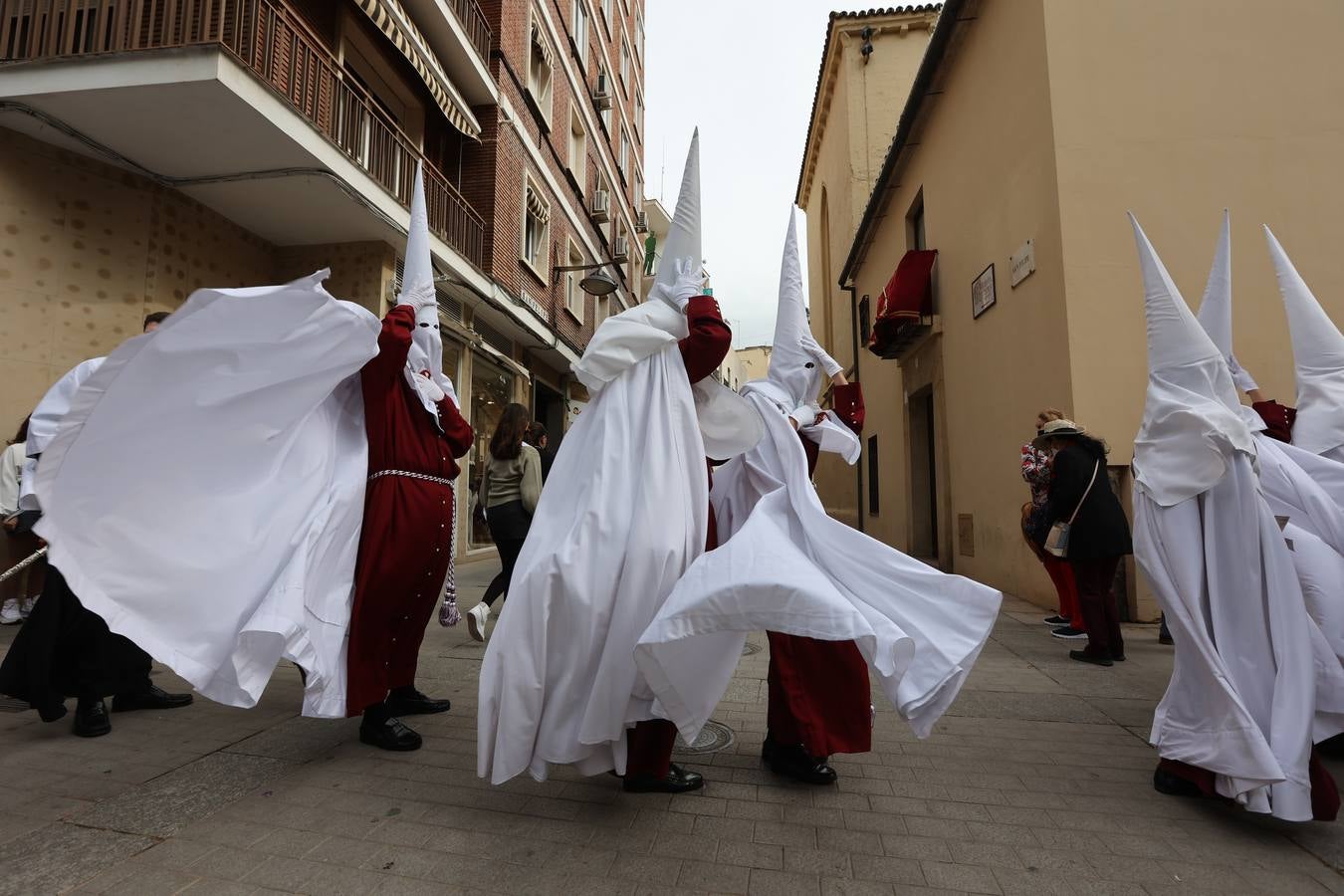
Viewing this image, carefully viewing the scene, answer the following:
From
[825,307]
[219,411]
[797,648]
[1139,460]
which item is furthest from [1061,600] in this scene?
[825,307]

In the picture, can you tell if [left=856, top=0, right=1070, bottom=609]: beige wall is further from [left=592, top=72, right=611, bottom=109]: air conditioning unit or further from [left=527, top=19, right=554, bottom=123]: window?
[left=592, top=72, right=611, bottom=109]: air conditioning unit

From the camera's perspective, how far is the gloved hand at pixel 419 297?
3250 millimetres

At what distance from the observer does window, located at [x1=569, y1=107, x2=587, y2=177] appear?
1817cm

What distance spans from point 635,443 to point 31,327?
6.61 meters

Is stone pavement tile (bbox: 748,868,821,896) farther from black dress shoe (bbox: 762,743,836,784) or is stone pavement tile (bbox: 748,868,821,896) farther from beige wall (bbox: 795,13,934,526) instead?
beige wall (bbox: 795,13,934,526)

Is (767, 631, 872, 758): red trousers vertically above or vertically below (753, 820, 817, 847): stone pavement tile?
above

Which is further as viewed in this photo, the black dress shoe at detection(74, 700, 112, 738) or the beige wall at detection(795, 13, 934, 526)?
the beige wall at detection(795, 13, 934, 526)

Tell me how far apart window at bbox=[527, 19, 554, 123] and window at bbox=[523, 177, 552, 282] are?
5.34 ft

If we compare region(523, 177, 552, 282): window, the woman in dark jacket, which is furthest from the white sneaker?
region(523, 177, 552, 282): window

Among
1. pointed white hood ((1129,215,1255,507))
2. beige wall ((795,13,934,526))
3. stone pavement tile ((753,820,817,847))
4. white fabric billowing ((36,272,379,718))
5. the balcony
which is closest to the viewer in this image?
stone pavement tile ((753,820,817,847))

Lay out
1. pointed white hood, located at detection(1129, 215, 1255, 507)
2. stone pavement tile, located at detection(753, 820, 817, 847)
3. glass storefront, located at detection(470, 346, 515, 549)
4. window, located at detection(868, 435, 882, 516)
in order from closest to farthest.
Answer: stone pavement tile, located at detection(753, 820, 817, 847) < pointed white hood, located at detection(1129, 215, 1255, 507) < glass storefront, located at detection(470, 346, 515, 549) < window, located at detection(868, 435, 882, 516)

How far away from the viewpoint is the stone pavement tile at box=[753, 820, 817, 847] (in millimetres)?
2244

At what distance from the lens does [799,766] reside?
2.76m

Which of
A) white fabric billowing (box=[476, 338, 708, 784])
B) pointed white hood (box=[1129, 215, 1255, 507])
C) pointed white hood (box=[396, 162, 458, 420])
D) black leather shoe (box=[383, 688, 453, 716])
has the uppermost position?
pointed white hood (box=[396, 162, 458, 420])
